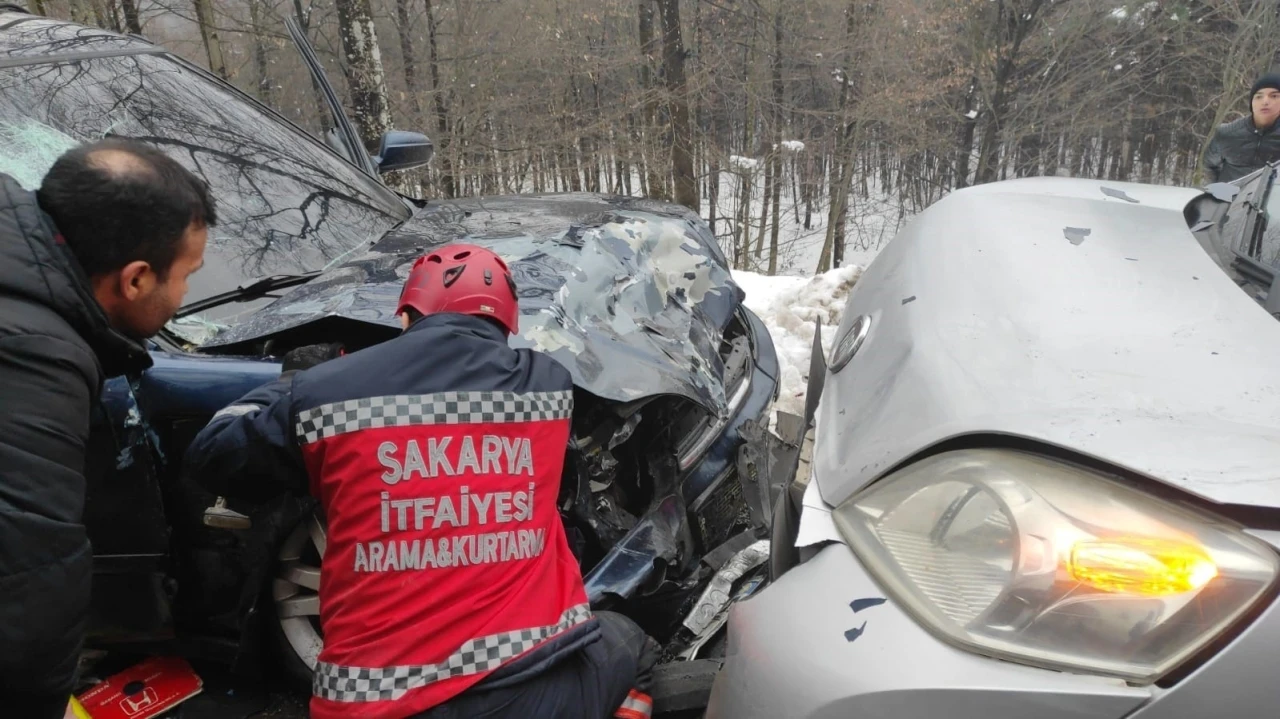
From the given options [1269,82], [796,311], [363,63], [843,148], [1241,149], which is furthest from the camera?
[843,148]

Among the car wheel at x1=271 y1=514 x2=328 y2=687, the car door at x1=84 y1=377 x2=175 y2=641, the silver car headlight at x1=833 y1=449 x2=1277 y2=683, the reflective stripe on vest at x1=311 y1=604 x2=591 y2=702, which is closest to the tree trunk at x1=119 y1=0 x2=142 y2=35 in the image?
the car door at x1=84 y1=377 x2=175 y2=641

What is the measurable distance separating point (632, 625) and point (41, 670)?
1.18 m

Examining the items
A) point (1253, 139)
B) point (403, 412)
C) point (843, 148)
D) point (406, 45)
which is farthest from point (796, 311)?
point (843, 148)

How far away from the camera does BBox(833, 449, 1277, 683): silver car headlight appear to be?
3.43 feet

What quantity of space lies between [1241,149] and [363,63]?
7.20 meters

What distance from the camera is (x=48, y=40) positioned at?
8.98 ft

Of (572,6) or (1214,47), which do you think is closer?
(572,6)

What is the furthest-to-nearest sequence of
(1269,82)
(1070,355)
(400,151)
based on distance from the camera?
(1269,82) < (400,151) < (1070,355)

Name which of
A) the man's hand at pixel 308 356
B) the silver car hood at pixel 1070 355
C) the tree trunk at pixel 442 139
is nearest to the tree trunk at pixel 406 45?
the tree trunk at pixel 442 139

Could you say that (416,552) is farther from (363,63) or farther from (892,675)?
(363,63)

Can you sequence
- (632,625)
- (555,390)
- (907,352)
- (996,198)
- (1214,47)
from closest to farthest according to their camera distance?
(907,352), (555,390), (632,625), (996,198), (1214,47)

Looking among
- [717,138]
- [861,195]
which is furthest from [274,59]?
[861,195]

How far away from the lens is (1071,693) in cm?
104

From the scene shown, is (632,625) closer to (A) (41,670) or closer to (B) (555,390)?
(B) (555,390)
